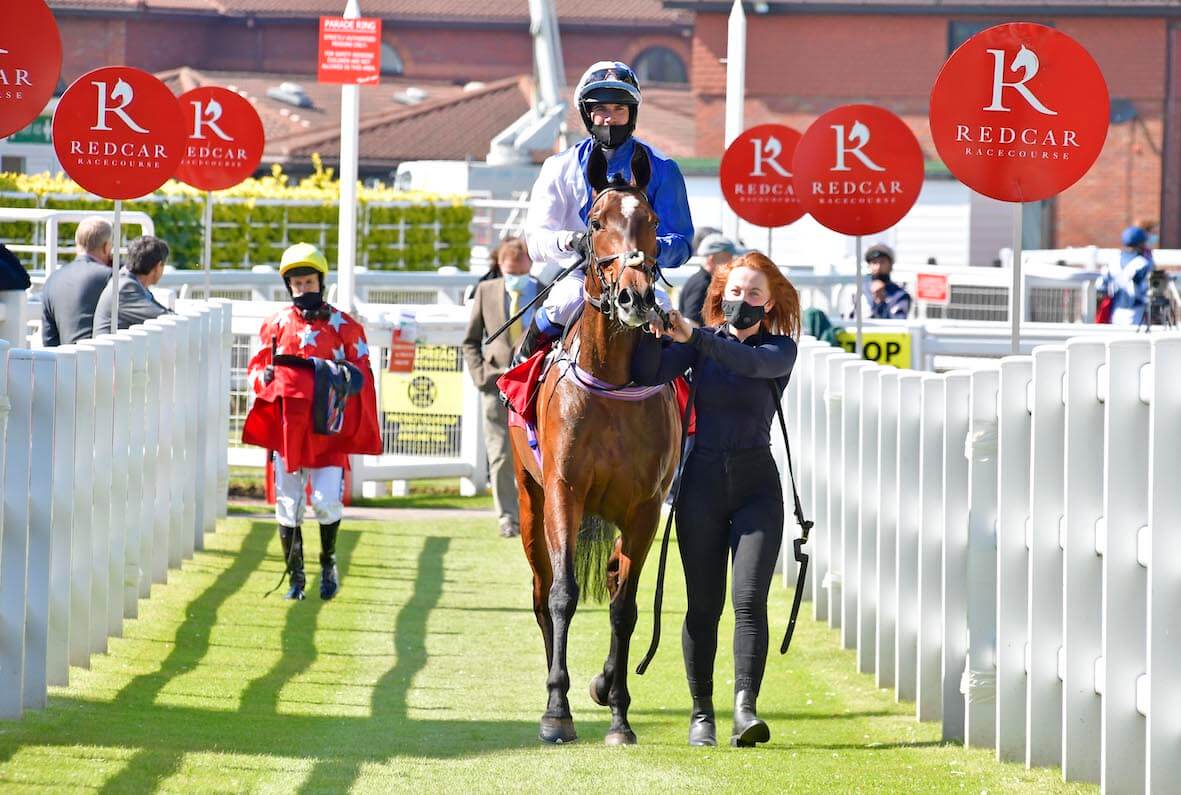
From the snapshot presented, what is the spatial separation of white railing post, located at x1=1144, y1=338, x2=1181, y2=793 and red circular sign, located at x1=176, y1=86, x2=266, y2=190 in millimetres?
10184

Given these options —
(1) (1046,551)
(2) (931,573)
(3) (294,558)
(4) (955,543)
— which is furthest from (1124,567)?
(3) (294,558)

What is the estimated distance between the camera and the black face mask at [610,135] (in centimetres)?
816

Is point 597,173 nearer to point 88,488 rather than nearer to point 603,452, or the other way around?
point 603,452

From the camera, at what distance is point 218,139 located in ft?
49.5

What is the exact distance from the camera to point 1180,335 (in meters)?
5.93

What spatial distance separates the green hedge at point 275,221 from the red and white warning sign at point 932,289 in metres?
8.20

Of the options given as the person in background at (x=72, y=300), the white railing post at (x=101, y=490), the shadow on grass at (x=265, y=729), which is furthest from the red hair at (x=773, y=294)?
the person in background at (x=72, y=300)

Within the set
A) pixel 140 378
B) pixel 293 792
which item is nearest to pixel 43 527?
pixel 293 792

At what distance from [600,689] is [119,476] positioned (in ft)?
9.32

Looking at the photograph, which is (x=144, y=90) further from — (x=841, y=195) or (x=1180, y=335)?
(x=1180, y=335)

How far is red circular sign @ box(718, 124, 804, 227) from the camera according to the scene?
51.7 feet

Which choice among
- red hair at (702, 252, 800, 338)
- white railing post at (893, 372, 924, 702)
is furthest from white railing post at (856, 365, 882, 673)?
red hair at (702, 252, 800, 338)

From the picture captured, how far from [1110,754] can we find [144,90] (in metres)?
7.16

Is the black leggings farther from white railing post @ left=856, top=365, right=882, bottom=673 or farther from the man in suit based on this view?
the man in suit
